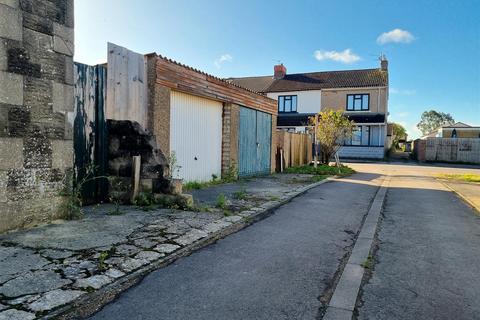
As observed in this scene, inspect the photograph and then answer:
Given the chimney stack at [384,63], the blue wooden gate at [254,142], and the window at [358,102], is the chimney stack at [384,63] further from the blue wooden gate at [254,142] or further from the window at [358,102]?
the blue wooden gate at [254,142]

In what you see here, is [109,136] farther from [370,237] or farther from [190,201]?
[370,237]

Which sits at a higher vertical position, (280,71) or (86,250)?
(280,71)

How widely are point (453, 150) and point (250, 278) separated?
118 feet

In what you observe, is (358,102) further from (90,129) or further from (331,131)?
(90,129)

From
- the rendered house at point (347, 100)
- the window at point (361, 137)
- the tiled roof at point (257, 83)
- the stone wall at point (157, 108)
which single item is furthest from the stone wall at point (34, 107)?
the tiled roof at point (257, 83)

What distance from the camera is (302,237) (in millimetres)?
5551

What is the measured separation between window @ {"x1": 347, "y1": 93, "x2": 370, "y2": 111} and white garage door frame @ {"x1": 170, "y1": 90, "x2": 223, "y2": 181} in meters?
27.3

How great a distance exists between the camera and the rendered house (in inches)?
1378

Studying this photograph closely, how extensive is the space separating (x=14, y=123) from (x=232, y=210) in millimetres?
4002

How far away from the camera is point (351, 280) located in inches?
153

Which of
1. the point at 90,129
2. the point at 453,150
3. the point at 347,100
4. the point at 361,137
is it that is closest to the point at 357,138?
the point at 361,137

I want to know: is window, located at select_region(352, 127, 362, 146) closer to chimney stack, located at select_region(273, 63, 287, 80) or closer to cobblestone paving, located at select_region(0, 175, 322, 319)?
chimney stack, located at select_region(273, 63, 287, 80)

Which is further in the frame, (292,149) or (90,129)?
(292,149)

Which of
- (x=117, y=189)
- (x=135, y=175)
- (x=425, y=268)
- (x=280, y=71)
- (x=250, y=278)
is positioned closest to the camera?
(x=250, y=278)
